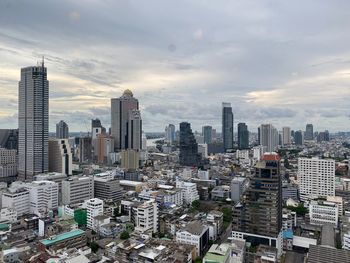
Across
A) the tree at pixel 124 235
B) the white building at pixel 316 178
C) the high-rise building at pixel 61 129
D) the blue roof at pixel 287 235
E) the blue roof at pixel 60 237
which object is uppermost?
the high-rise building at pixel 61 129

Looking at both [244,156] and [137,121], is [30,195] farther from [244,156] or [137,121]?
[244,156]

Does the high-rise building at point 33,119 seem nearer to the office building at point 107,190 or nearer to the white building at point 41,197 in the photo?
the office building at point 107,190

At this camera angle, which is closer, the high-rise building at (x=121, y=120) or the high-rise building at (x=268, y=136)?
the high-rise building at (x=121, y=120)

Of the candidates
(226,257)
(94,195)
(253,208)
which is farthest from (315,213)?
(94,195)

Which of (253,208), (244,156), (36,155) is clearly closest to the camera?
(253,208)

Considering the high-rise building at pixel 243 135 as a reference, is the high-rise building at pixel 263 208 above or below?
below

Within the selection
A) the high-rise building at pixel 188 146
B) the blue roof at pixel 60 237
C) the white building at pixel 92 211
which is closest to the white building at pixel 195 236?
the blue roof at pixel 60 237
